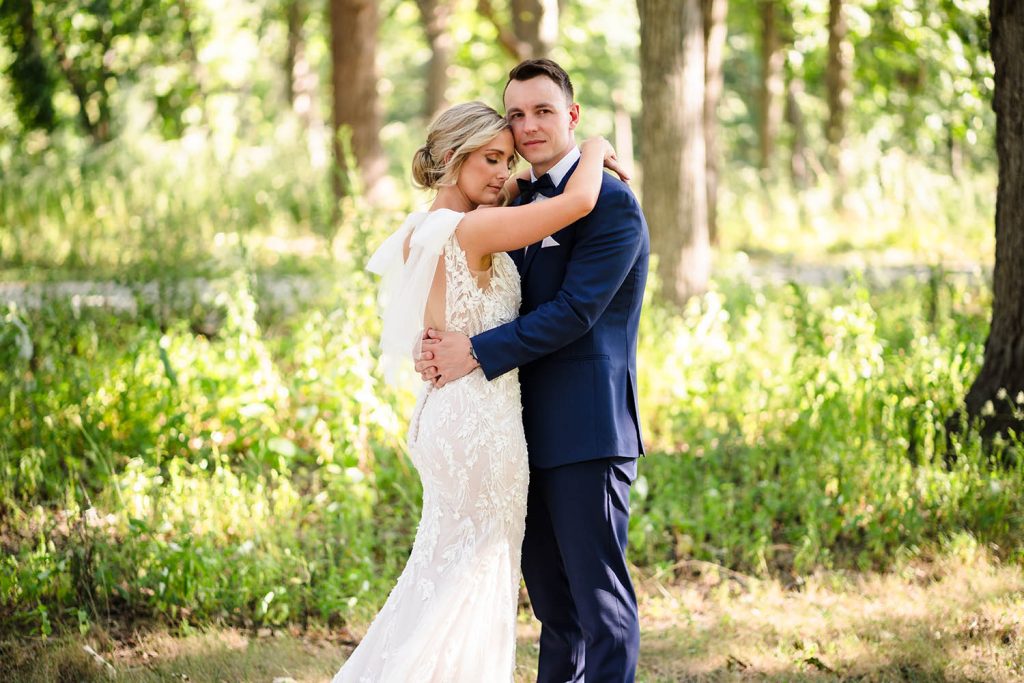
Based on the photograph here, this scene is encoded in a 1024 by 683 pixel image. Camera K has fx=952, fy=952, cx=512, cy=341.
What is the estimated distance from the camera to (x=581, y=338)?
292 cm

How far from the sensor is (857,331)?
5.41 meters

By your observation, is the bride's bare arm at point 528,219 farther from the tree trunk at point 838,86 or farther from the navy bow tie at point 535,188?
the tree trunk at point 838,86

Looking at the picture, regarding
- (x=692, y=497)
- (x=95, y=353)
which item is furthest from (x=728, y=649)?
(x=95, y=353)

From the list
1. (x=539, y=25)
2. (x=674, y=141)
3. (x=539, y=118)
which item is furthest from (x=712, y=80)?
(x=539, y=118)

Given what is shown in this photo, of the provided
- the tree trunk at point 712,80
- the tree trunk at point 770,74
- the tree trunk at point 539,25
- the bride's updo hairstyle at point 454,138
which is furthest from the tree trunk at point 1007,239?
the tree trunk at point 770,74

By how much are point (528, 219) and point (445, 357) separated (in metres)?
0.49

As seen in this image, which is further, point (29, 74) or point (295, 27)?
point (295, 27)

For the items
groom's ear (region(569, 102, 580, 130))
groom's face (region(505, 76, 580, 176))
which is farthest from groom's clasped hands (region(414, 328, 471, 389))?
groom's ear (region(569, 102, 580, 130))

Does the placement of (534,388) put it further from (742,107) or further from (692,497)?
(742,107)

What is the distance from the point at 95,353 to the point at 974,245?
9.24 meters

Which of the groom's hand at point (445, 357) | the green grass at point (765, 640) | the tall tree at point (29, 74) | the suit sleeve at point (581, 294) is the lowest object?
the green grass at point (765, 640)

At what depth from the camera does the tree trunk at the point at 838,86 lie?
45.5 ft

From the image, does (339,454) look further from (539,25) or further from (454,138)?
(539,25)

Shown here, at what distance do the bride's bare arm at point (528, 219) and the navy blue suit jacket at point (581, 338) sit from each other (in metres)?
0.10
